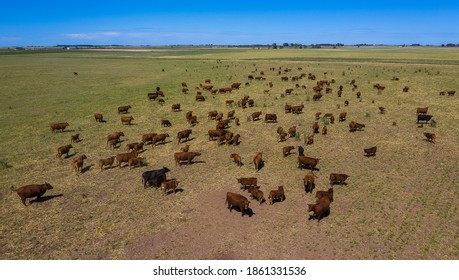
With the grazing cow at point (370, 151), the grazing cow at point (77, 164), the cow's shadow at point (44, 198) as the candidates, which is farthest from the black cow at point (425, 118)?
the cow's shadow at point (44, 198)

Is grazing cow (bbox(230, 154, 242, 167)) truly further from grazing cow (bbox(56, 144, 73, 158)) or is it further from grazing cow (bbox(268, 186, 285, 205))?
grazing cow (bbox(56, 144, 73, 158))

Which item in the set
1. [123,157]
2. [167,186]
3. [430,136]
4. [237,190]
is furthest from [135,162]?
[430,136]

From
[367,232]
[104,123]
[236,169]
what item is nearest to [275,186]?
[236,169]

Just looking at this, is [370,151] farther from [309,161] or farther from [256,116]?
[256,116]

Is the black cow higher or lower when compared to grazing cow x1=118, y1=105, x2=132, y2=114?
higher

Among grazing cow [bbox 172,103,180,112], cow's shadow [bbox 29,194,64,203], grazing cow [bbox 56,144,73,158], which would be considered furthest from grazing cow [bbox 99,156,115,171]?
grazing cow [bbox 172,103,180,112]
